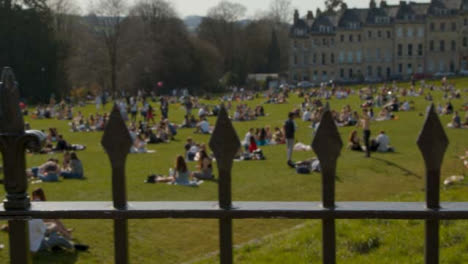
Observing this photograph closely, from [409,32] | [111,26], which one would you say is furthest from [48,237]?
[409,32]

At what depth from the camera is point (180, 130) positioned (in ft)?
113

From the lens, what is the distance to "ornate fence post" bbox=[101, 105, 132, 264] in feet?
10.4

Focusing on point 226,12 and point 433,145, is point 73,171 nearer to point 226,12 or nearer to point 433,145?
point 433,145

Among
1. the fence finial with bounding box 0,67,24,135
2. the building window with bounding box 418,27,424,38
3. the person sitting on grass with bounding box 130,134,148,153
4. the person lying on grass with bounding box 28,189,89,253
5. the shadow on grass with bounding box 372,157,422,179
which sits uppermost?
the building window with bounding box 418,27,424,38

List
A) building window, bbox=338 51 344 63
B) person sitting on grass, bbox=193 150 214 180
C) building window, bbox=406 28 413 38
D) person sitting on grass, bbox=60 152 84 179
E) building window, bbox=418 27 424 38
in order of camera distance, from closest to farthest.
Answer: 1. person sitting on grass, bbox=193 150 214 180
2. person sitting on grass, bbox=60 152 84 179
3. building window, bbox=418 27 424 38
4. building window, bbox=406 28 413 38
5. building window, bbox=338 51 344 63

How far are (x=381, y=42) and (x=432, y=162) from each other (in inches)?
3965

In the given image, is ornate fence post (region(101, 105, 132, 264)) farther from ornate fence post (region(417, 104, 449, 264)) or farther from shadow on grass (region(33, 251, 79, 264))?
shadow on grass (region(33, 251, 79, 264))

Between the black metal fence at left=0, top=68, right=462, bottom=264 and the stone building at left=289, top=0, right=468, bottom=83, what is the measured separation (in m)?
96.2

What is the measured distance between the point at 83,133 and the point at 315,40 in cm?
7248

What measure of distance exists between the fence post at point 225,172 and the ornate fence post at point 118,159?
1.50 feet

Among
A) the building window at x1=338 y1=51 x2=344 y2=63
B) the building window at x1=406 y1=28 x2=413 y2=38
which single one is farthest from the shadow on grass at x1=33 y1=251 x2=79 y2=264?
the building window at x1=406 y1=28 x2=413 y2=38

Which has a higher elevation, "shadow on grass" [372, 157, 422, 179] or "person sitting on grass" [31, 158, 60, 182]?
"person sitting on grass" [31, 158, 60, 182]

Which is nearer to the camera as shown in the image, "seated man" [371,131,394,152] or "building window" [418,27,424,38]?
"seated man" [371,131,394,152]

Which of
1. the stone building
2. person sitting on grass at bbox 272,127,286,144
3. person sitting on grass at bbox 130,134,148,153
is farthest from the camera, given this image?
the stone building
